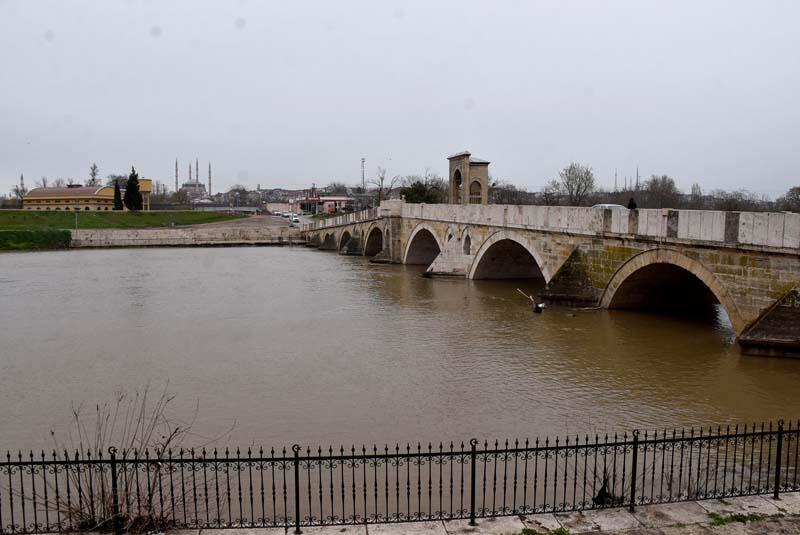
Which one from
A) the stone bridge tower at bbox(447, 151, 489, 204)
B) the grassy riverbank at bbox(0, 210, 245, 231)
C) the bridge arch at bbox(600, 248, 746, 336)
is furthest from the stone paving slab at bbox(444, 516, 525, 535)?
the grassy riverbank at bbox(0, 210, 245, 231)

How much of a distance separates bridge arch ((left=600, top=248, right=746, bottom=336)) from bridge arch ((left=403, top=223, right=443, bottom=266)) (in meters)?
15.4

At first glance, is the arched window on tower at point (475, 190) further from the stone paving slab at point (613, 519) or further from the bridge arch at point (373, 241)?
the stone paving slab at point (613, 519)

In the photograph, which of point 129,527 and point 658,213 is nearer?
point 129,527

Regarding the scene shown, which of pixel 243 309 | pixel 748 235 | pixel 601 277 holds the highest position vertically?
pixel 748 235

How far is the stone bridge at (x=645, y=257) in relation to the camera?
1182 centimetres

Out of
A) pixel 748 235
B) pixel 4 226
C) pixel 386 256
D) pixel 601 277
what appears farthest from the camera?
pixel 4 226

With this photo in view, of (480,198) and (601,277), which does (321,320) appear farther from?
(480,198)

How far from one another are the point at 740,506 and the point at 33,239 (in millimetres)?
50427

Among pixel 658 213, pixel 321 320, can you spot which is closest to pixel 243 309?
pixel 321 320

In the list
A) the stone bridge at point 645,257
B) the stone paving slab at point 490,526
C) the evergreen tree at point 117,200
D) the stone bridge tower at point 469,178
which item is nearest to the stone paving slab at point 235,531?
the stone paving slab at point 490,526

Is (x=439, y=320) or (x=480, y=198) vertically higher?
(x=480, y=198)

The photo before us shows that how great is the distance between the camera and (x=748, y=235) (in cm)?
1230

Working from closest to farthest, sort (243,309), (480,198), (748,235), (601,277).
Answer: (748,235)
(601,277)
(243,309)
(480,198)

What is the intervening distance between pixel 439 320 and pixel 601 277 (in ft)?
14.2
